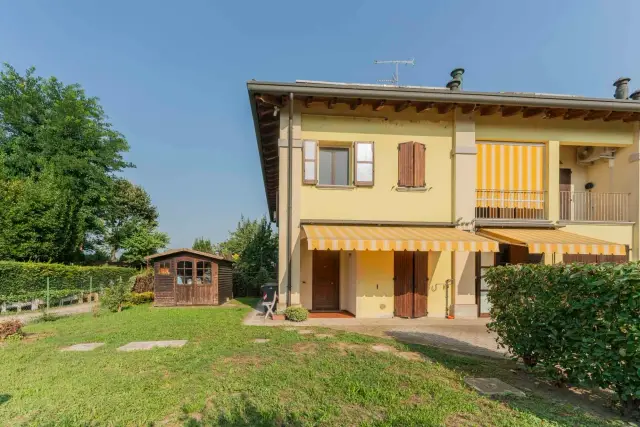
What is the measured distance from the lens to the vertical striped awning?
13922 millimetres

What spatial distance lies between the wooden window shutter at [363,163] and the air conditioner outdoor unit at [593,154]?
1158 cm

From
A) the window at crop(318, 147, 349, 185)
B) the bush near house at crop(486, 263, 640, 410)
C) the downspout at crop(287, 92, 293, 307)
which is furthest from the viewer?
the window at crop(318, 147, 349, 185)

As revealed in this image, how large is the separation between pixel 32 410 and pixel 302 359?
4844 millimetres

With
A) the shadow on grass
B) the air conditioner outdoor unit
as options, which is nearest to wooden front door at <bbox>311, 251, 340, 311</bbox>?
the shadow on grass

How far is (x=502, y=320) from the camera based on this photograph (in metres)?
6.75

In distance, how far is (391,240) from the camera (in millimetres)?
10891

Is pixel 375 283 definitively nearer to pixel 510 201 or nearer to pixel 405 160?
pixel 405 160

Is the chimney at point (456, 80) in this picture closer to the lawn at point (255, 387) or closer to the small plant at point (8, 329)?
the lawn at point (255, 387)

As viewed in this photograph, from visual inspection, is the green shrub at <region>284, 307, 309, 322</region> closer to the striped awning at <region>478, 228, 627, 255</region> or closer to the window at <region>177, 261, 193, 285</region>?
the window at <region>177, 261, 193, 285</region>

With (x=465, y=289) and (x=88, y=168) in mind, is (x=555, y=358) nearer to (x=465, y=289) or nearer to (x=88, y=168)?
(x=465, y=289)

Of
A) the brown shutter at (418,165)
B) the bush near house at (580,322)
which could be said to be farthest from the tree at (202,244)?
the bush near house at (580,322)

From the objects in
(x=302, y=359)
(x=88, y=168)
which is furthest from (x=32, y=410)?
(x=88, y=168)

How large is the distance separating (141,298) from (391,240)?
15524mm

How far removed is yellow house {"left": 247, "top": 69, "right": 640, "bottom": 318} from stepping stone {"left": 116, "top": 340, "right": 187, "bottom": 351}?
4545 millimetres
